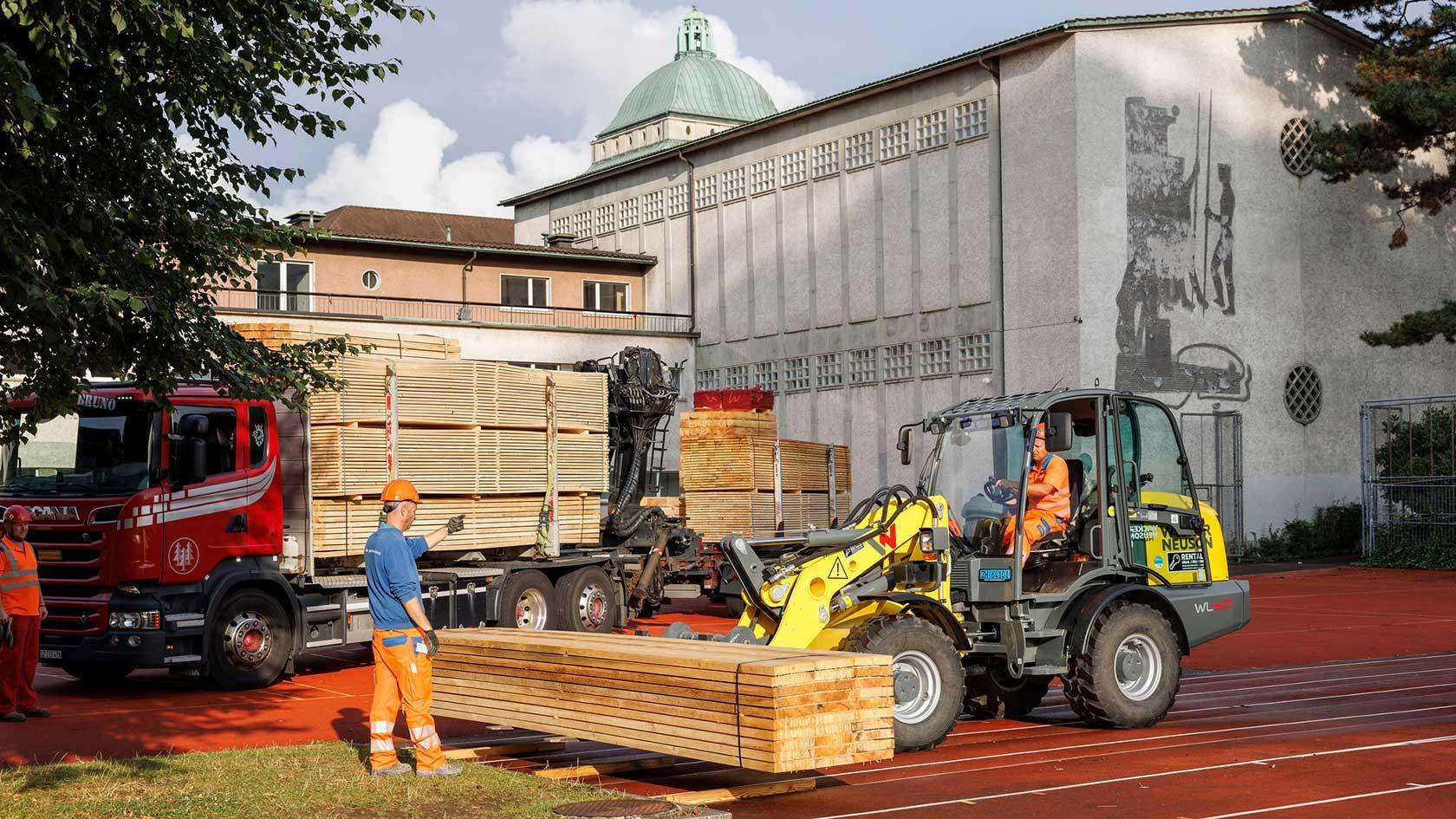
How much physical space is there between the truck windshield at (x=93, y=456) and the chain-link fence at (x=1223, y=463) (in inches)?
1025

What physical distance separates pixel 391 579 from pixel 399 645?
16.7 inches

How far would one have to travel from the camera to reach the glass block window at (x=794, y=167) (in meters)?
43.3

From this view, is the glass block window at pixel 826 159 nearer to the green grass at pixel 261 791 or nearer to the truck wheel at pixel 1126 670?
the truck wheel at pixel 1126 670

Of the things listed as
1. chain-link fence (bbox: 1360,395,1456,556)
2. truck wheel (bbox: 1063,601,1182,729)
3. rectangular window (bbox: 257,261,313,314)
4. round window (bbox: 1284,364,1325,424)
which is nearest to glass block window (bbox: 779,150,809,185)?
rectangular window (bbox: 257,261,313,314)

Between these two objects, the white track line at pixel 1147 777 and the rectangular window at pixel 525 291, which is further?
the rectangular window at pixel 525 291

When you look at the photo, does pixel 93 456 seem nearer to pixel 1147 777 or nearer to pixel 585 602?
pixel 585 602

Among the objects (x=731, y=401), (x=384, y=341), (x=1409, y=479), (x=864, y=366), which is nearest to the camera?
(x=384, y=341)

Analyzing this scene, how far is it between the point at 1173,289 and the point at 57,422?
26.6 meters

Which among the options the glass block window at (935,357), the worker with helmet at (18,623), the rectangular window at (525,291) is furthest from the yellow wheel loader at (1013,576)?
the rectangular window at (525,291)

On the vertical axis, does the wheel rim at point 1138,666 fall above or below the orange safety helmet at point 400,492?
below

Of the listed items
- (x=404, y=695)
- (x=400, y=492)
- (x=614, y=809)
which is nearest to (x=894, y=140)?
(x=400, y=492)

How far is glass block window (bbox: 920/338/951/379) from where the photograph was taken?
126 feet

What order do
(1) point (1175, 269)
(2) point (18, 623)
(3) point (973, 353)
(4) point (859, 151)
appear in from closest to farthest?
(2) point (18, 623)
(1) point (1175, 269)
(3) point (973, 353)
(4) point (859, 151)

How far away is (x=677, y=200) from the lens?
1924 inches
